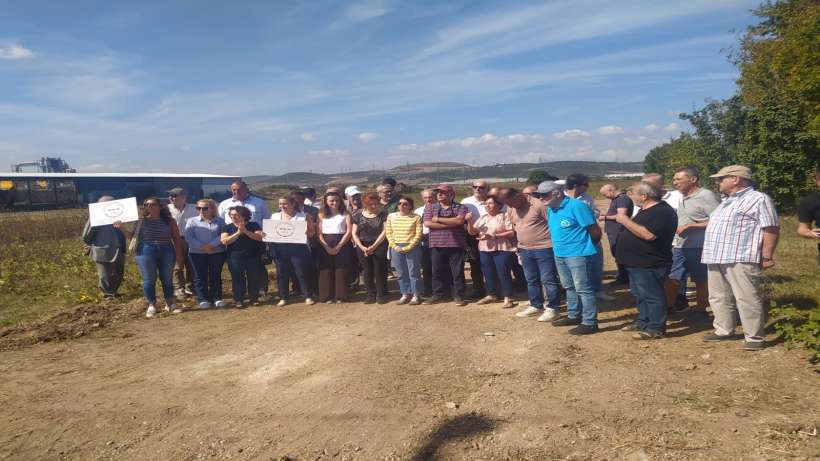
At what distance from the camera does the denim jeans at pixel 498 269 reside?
6590 millimetres

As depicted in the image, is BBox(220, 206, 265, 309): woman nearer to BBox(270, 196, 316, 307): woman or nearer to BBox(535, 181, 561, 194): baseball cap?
BBox(270, 196, 316, 307): woman

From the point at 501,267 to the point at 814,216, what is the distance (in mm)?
3292

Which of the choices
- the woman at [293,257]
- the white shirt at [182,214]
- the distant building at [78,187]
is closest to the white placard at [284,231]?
the woman at [293,257]

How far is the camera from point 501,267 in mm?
6633

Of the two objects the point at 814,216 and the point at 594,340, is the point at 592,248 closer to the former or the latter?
the point at 594,340

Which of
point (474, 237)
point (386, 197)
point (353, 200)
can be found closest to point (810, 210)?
point (474, 237)

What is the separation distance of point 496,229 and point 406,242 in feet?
4.05

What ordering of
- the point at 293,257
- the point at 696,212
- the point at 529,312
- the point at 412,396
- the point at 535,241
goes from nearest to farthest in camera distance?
the point at 412,396
the point at 696,212
the point at 535,241
the point at 529,312
the point at 293,257

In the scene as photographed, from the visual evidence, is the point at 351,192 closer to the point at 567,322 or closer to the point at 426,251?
the point at 426,251

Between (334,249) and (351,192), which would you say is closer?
(334,249)

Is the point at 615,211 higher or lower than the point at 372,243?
higher

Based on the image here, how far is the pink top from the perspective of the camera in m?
6.52

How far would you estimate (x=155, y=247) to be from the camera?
6.98 m

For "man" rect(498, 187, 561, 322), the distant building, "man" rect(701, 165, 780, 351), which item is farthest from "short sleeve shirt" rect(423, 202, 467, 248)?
the distant building
